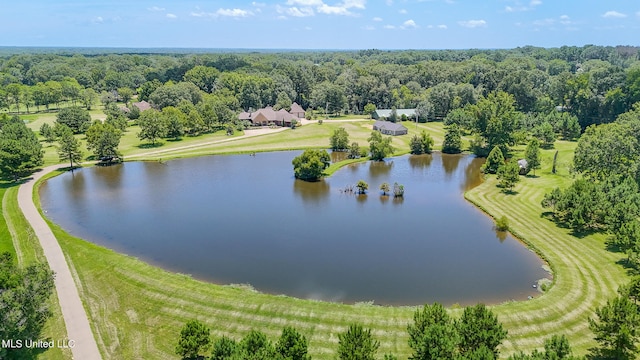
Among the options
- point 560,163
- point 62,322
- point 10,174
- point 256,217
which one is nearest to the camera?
point 62,322

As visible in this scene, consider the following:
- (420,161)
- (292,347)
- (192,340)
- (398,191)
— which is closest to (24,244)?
(192,340)

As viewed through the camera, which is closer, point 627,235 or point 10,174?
point 627,235

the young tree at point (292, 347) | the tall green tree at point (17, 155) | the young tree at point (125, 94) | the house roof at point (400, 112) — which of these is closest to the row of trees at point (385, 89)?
the young tree at point (125, 94)

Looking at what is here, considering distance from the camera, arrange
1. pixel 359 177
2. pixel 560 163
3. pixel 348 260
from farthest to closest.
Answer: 1. pixel 560 163
2. pixel 359 177
3. pixel 348 260

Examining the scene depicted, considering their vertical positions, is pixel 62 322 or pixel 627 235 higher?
pixel 627 235

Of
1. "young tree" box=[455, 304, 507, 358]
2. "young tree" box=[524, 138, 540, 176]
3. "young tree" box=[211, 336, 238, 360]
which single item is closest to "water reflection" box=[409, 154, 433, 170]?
"young tree" box=[524, 138, 540, 176]

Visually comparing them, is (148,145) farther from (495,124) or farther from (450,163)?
(495,124)

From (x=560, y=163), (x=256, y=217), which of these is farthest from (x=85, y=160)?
(x=560, y=163)

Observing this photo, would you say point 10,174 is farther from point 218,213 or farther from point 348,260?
point 348,260
